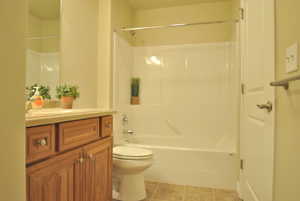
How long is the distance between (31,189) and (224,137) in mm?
2478

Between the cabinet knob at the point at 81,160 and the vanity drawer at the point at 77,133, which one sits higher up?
the vanity drawer at the point at 77,133

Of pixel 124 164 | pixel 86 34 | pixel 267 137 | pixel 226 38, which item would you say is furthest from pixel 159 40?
pixel 267 137

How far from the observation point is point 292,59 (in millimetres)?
746

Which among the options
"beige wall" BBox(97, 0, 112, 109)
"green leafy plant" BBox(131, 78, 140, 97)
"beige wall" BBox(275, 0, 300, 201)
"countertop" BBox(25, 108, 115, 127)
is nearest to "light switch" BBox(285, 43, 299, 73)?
"beige wall" BBox(275, 0, 300, 201)

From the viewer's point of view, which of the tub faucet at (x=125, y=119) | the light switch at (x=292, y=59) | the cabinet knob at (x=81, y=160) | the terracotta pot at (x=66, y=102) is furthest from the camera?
the tub faucet at (x=125, y=119)

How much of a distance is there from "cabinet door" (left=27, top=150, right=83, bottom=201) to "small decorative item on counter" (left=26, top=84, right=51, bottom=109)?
60 cm

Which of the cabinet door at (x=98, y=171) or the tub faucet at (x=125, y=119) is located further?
the tub faucet at (x=125, y=119)

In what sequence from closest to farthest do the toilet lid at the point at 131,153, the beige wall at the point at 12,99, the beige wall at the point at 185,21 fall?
the beige wall at the point at 12,99 → the toilet lid at the point at 131,153 → the beige wall at the point at 185,21

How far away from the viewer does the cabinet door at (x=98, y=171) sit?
1.14 metres

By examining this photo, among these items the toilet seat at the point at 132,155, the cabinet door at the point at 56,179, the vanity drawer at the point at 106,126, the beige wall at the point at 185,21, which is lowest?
the toilet seat at the point at 132,155

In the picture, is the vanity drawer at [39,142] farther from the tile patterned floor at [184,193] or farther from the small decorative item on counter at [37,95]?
the tile patterned floor at [184,193]

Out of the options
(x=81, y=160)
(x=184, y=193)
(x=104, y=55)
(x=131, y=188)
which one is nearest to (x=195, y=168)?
(x=184, y=193)

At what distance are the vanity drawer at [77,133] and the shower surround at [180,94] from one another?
104 centimetres

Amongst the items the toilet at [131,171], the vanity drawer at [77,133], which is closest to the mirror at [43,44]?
the vanity drawer at [77,133]
